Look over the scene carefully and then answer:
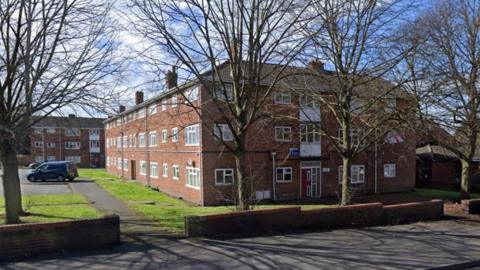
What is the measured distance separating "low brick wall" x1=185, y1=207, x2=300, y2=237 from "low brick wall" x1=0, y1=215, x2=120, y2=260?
1897 millimetres

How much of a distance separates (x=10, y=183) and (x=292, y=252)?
10.0 m

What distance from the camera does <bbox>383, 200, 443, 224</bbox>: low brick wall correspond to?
12258 mm

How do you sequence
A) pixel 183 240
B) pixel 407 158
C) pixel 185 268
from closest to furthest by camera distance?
1. pixel 185 268
2. pixel 183 240
3. pixel 407 158

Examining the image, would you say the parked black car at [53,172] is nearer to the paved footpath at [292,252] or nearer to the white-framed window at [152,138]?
the white-framed window at [152,138]

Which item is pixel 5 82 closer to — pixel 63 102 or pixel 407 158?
pixel 63 102

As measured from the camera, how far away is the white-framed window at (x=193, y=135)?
2380cm

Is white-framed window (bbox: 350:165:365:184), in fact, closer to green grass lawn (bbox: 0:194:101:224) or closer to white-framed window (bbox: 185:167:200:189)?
white-framed window (bbox: 185:167:200:189)

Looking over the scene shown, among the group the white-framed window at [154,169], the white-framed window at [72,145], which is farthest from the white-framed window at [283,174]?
the white-framed window at [72,145]

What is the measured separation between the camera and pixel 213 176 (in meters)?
23.4

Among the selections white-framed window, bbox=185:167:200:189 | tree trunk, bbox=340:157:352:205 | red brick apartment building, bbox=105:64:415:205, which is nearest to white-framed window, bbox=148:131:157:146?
red brick apartment building, bbox=105:64:415:205

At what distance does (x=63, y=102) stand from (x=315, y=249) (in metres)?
8.97

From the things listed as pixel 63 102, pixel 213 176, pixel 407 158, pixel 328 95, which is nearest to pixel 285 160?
pixel 213 176

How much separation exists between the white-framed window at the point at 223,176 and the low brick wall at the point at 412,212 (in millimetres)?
12667

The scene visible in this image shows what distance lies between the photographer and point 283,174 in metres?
25.8
